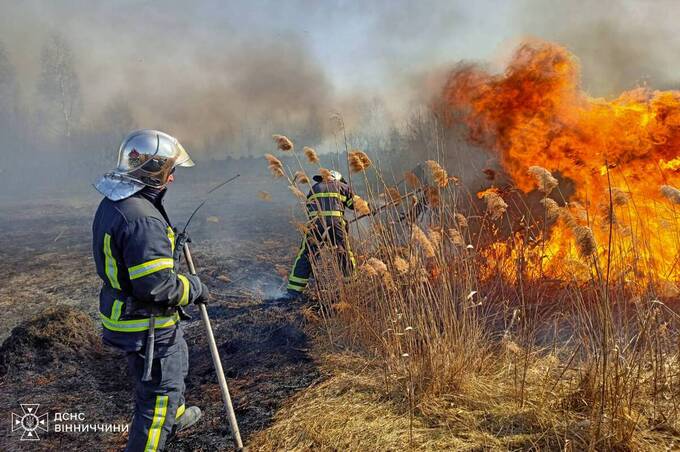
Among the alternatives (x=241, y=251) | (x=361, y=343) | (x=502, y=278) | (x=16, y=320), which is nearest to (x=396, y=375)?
(x=361, y=343)

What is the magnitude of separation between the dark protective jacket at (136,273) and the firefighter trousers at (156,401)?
0.13m

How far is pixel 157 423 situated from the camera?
2777mm

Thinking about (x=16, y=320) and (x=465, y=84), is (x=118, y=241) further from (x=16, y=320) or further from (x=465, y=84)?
(x=465, y=84)

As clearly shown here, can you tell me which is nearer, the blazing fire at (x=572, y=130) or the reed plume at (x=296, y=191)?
the reed plume at (x=296, y=191)

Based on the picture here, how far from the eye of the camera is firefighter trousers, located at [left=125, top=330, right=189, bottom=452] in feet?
9.04

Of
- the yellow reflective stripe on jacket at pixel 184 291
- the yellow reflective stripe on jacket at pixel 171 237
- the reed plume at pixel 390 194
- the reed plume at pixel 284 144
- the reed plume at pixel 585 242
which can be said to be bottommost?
the yellow reflective stripe on jacket at pixel 184 291

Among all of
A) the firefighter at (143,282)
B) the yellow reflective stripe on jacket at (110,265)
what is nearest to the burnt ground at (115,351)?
the firefighter at (143,282)

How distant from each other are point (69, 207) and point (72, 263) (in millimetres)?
12272

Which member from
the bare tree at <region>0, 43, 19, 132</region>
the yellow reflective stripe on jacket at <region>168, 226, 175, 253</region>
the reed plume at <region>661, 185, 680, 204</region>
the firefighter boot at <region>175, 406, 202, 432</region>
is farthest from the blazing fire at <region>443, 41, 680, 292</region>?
the bare tree at <region>0, 43, 19, 132</region>

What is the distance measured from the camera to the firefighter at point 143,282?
2.68m

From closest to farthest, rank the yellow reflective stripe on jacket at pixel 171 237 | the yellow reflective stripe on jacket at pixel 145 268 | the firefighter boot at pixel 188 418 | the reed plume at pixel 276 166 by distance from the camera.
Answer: the yellow reflective stripe on jacket at pixel 145 268, the yellow reflective stripe on jacket at pixel 171 237, the firefighter boot at pixel 188 418, the reed plume at pixel 276 166

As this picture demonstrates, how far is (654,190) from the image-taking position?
5.98 metres

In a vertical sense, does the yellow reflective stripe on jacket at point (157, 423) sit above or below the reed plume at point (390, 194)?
below

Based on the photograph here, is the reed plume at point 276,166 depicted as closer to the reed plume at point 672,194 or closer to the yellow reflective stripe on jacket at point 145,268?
the yellow reflective stripe on jacket at point 145,268
